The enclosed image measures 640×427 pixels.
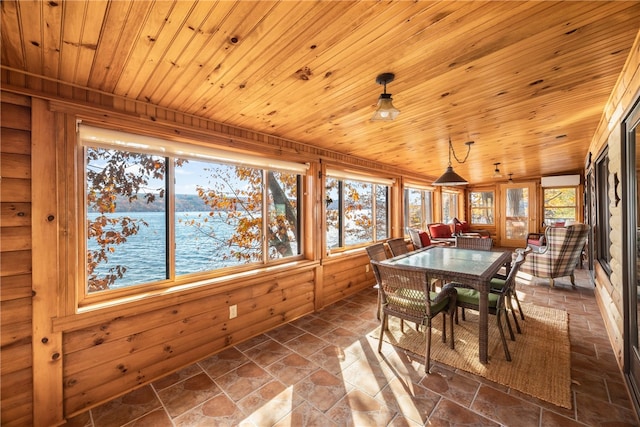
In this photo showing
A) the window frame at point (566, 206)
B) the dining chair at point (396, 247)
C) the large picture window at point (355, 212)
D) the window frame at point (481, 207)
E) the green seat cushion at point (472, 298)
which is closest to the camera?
the green seat cushion at point (472, 298)

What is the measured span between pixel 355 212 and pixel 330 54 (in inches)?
131

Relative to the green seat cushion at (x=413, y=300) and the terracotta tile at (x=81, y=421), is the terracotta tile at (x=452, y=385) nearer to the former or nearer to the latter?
the green seat cushion at (x=413, y=300)

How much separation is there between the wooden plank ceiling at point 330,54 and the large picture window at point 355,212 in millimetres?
1760

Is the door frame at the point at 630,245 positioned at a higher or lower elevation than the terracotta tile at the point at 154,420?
higher

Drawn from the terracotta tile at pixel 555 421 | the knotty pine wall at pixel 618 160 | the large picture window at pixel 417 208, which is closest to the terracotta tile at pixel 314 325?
the terracotta tile at pixel 555 421

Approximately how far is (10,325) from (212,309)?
4.20 feet

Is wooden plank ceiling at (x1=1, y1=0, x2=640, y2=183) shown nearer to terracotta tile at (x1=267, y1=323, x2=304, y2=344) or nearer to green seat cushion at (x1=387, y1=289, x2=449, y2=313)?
green seat cushion at (x1=387, y1=289, x2=449, y2=313)

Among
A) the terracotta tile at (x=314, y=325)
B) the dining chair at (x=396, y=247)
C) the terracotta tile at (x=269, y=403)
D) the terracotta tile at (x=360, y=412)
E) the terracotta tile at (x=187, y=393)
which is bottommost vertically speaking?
the terracotta tile at (x=187, y=393)

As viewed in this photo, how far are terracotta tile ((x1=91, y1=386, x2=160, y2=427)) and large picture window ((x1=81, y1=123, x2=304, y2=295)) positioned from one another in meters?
0.82

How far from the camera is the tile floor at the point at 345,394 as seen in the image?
1.70 meters

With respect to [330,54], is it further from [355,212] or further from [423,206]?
[423,206]

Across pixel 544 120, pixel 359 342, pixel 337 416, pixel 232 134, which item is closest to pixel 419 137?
pixel 544 120

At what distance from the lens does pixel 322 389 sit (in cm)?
198

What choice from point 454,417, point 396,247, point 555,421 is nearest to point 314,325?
point 396,247
